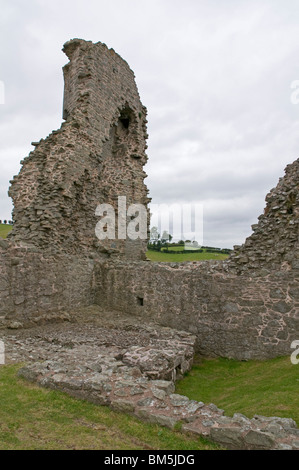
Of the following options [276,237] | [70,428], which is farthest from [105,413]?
[276,237]

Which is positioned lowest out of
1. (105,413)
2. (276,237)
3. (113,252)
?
(105,413)

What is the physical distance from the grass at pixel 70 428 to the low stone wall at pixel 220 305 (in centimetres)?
564

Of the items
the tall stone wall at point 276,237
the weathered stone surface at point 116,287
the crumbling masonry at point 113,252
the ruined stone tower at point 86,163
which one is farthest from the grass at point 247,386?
the ruined stone tower at point 86,163

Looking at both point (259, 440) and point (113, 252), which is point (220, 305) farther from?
point (113, 252)

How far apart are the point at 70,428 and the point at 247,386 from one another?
14.7 feet

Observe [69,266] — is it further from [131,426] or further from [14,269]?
[131,426]

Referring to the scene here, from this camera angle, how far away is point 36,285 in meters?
11.9

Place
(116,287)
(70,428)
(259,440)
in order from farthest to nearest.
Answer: (116,287), (70,428), (259,440)

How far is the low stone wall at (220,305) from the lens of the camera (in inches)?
368

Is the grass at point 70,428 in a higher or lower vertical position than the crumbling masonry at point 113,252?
lower

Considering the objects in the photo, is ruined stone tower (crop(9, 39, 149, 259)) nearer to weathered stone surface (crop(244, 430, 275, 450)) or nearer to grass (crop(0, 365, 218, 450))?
grass (crop(0, 365, 218, 450))

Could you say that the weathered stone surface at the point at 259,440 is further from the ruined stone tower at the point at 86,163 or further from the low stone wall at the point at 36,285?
the ruined stone tower at the point at 86,163

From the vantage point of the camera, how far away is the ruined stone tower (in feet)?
42.8

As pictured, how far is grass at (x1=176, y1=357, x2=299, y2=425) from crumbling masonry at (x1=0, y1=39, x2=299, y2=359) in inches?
27.5
